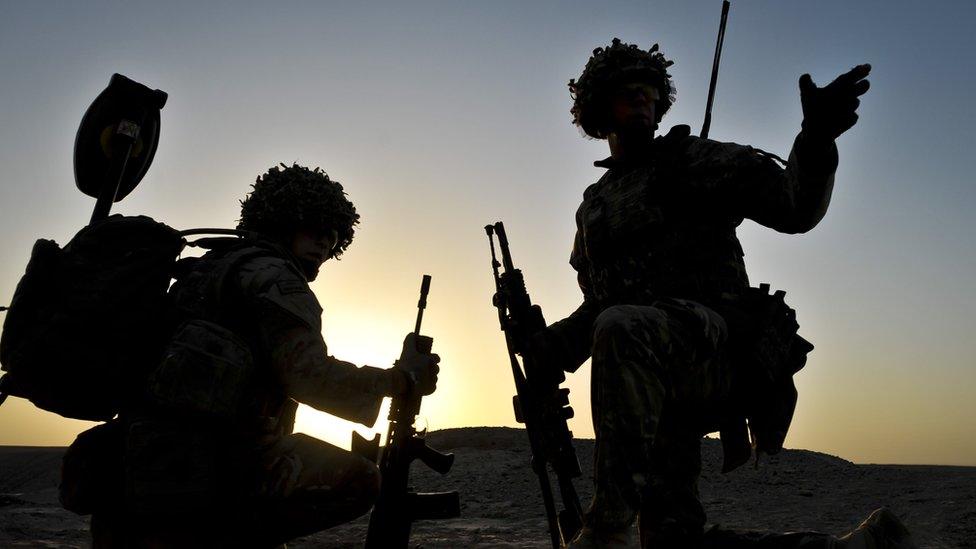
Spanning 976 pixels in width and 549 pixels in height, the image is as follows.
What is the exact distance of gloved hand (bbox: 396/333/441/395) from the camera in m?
3.92

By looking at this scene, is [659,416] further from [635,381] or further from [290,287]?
[290,287]

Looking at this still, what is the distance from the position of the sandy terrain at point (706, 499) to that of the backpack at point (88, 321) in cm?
382

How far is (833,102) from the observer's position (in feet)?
8.71

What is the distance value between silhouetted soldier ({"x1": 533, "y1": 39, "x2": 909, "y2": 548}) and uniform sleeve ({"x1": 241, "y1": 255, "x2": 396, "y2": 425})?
3.15ft

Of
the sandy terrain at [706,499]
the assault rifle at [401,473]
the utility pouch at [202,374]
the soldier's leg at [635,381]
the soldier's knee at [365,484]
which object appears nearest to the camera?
the soldier's leg at [635,381]

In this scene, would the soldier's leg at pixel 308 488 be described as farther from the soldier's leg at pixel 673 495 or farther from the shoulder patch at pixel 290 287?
the soldier's leg at pixel 673 495

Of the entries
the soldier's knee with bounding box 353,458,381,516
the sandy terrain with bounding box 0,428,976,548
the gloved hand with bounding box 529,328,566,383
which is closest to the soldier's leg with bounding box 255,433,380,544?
the soldier's knee with bounding box 353,458,381,516

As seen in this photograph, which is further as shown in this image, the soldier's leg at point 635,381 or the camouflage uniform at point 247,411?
the camouflage uniform at point 247,411

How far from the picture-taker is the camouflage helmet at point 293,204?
401 centimetres

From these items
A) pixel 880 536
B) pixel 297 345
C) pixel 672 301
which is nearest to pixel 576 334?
pixel 672 301

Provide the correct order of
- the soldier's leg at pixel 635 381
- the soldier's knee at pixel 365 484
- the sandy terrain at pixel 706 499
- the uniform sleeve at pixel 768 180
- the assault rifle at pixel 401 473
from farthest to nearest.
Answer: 1. the sandy terrain at pixel 706 499
2. the assault rifle at pixel 401 473
3. the soldier's knee at pixel 365 484
4. the uniform sleeve at pixel 768 180
5. the soldier's leg at pixel 635 381

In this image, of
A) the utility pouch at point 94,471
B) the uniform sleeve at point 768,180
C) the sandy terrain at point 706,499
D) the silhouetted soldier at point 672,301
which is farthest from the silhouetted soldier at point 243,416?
the sandy terrain at point 706,499

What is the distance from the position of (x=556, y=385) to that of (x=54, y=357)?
2.16m

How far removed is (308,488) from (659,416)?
5.69ft
